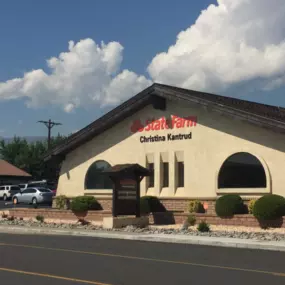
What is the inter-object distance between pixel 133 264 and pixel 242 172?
38.5 ft

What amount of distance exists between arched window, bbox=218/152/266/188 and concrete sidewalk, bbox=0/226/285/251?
213 inches

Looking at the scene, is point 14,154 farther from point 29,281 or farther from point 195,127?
point 29,281

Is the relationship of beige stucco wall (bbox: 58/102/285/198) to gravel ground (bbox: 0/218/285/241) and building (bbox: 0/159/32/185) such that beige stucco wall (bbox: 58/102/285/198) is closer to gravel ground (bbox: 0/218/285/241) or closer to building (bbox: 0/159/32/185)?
gravel ground (bbox: 0/218/285/241)

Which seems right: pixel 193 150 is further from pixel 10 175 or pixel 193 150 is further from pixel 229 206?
pixel 10 175

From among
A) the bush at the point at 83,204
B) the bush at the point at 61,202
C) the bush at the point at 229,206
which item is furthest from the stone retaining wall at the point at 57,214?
the bush at the point at 229,206

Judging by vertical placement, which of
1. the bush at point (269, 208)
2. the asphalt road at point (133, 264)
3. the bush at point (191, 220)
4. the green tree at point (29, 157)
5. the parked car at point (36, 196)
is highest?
the green tree at point (29, 157)

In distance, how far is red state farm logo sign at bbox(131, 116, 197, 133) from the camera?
23703 millimetres

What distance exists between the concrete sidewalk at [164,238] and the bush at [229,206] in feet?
12.0

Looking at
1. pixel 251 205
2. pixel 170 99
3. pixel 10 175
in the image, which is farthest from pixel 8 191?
pixel 251 205

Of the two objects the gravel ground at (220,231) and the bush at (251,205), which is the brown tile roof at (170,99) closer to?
the bush at (251,205)

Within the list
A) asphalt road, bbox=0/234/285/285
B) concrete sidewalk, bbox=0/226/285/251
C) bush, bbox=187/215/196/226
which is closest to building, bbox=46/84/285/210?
bush, bbox=187/215/196/226

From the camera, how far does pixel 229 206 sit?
2031 centimetres

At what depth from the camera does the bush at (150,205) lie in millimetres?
23431

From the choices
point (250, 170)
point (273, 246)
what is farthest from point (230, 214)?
point (273, 246)
